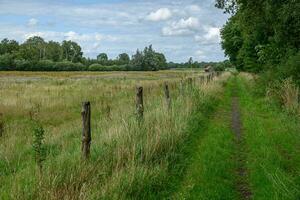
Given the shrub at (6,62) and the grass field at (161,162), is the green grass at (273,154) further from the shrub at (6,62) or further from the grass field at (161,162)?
the shrub at (6,62)

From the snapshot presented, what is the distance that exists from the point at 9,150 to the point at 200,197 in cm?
525

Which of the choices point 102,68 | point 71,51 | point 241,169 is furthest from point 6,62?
point 241,169

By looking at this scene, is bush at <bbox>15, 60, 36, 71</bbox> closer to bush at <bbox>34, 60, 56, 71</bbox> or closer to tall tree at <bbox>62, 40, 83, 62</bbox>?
bush at <bbox>34, 60, 56, 71</bbox>

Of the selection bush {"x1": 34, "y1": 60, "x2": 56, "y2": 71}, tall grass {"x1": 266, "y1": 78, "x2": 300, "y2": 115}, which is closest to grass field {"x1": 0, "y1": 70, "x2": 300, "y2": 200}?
tall grass {"x1": 266, "y1": 78, "x2": 300, "y2": 115}

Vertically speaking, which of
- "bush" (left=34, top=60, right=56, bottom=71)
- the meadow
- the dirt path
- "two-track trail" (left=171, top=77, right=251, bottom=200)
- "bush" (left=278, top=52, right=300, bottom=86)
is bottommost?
"bush" (left=34, top=60, right=56, bottom=71)

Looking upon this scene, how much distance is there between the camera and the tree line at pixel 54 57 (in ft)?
412

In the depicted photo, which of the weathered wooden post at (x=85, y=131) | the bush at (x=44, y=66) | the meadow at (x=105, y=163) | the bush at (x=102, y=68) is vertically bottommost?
the bush at (x=102, y=68)

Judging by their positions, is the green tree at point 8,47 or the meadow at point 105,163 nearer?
the meadow at point 105,163

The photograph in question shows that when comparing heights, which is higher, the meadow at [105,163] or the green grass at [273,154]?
the meadow at [105,163]

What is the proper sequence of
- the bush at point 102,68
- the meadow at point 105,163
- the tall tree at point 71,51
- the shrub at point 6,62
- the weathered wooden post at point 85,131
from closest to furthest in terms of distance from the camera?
the meadow at point 105,163, the weathered wooden post at point 85,131, the shrub at point 6,62, the bush at point 102,68, the tall tree at point 71,51

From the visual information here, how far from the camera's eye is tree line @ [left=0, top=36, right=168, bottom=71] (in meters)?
126

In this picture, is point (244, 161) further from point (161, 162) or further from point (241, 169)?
point (161, 162)

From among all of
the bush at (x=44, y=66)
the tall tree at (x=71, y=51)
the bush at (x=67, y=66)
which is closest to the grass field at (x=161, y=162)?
the bush at (x=44, y=66)

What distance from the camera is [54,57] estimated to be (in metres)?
179
